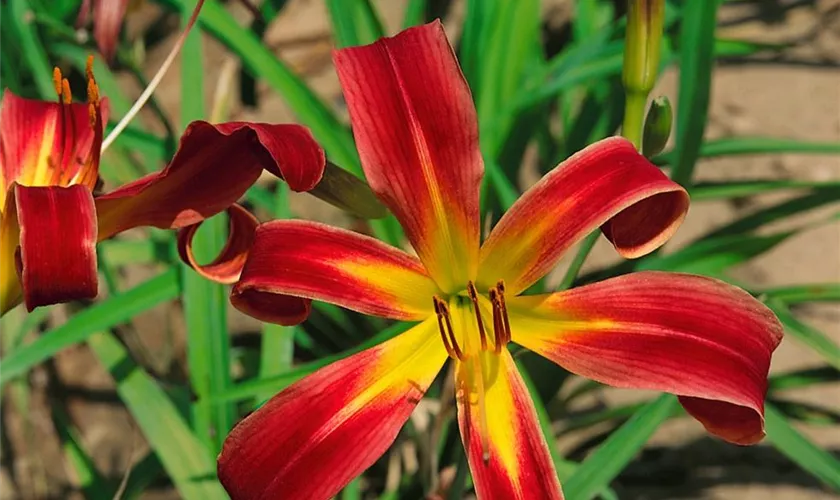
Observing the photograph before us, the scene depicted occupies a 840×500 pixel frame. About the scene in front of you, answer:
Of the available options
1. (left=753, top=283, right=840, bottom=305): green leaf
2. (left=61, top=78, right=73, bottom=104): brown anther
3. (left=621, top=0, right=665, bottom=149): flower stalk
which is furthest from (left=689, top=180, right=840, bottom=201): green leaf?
(left=61, top=78, right=73, bottom=104): brown anther

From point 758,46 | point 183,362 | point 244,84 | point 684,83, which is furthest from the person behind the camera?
point 244,84

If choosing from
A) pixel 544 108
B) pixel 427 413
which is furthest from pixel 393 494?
pixel 544 108

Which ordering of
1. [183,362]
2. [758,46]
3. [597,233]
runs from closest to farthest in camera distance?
[597,233] → [758,46] → [183,362]

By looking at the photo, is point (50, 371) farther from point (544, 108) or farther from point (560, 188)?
point (560, 188)

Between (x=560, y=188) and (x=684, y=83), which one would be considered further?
(x=684, y=83)

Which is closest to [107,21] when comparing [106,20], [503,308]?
[106,20]

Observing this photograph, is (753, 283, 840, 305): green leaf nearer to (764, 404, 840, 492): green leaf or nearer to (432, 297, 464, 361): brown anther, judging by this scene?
(764, 404, 840, 492): green leaf
